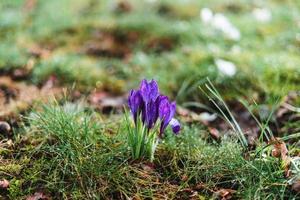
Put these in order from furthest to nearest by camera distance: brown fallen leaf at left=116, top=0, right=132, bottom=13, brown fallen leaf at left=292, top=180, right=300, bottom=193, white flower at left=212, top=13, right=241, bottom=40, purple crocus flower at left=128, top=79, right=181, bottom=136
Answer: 1. brown fallen leaf at left=116, top=0, right=132, bottom=13
2. white flower at left=212, top=13, right=241, bottom=40
3. purple crocus flower at left=128, top=79, right=181, bottom=136
4. brown fallen leaf at left=292, top=180, right=300, bottom=193

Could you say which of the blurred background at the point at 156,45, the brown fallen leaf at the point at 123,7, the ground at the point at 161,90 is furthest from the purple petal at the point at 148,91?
the brown fallen leaf at the point at 123,7

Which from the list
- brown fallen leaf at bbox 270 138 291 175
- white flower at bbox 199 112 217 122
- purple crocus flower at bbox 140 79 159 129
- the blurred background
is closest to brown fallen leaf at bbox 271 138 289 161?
brown fallen leaf at bbox 270 138 291 175

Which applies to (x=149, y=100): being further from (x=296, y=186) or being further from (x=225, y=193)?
(x=296, y=186)

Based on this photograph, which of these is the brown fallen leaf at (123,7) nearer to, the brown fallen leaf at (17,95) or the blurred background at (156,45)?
the blurred background at (156,45)

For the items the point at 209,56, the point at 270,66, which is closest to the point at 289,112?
the point at 270,66

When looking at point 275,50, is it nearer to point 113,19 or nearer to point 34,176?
point 113,19

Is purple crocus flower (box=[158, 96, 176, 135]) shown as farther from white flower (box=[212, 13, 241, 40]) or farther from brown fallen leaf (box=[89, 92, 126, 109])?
white flower (box=[212, 13, 241, 40])
